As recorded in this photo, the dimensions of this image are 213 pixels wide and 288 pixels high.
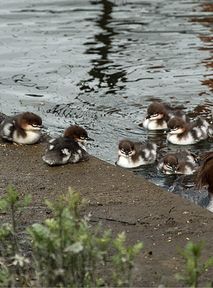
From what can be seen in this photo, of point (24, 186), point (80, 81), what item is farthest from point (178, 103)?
point (24, 186)

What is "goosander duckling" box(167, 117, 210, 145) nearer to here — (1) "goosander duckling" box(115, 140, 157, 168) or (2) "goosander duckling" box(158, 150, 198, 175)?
(1) "goosander duckling" box(115, 140, 157, 168)

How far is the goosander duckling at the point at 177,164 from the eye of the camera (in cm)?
732

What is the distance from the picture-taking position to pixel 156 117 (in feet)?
28.0

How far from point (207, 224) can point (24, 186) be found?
1379 millimetres

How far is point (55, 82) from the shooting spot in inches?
403

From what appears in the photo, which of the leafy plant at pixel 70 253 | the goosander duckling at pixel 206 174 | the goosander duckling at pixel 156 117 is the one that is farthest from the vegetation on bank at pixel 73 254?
the goosander duckling at pixel 156 117

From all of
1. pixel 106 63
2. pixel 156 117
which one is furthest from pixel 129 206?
pixel 106 63

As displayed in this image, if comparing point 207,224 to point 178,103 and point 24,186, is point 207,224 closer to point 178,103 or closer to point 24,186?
point 24,186

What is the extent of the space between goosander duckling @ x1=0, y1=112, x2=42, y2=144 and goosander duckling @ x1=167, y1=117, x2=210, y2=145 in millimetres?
1604

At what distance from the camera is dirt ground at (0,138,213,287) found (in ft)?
14.1

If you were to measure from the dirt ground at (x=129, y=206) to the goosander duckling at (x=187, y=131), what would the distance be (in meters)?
2.16

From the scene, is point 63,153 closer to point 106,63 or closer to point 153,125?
point 153,125

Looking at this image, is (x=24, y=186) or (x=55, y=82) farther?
(x=55, y=82)

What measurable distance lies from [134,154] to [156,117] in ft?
3.38
